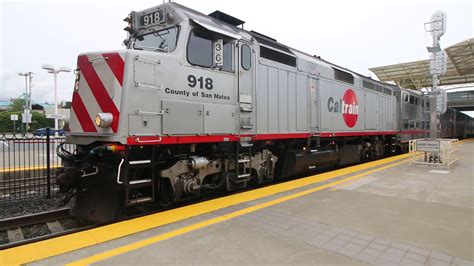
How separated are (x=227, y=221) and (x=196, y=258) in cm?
122

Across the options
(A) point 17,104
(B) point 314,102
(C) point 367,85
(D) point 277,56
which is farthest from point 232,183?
(A) point 17,104

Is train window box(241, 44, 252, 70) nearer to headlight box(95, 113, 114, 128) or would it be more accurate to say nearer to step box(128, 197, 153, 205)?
headlight box(95, 113, 114, 128)

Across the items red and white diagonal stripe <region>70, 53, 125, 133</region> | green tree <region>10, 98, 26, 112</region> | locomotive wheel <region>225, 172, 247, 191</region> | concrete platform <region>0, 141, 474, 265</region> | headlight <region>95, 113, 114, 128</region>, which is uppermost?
green tree <region>10, 98, 26, 112</region>

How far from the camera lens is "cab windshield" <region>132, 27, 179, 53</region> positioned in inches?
211

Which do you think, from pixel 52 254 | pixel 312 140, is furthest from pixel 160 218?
pixel 312 140

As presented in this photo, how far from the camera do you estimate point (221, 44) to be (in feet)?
19.0

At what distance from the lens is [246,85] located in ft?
21.6

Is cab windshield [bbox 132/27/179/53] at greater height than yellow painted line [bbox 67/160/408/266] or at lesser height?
greater

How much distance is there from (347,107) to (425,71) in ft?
107

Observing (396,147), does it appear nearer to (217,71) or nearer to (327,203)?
(327,203)

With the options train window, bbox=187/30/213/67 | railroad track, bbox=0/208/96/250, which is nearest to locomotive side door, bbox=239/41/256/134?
train window, bbox=187/30/213/67

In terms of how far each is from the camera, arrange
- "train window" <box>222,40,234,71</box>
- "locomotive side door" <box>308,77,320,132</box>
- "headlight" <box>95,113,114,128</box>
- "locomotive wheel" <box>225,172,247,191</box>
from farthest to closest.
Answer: "locomotive side door" <box>308,77,320,132</box>
"locomotive wheel" <box>225,172,247,191</box>
"train window" <box>222,40,234,71</box>
"headlight" <box>95,113,114,128</box>

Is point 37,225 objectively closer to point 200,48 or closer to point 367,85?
point 200,48

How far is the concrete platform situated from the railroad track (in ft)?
6.05
